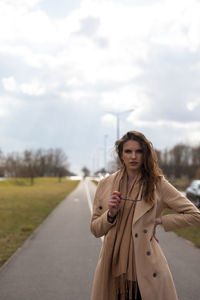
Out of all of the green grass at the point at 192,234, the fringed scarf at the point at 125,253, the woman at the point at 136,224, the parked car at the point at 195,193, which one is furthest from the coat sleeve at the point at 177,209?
the parked car at the point at 195,193

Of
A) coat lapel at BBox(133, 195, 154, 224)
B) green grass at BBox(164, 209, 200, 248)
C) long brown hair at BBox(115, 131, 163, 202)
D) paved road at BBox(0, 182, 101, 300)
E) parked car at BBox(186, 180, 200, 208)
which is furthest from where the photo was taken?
parked car at BBox(186, 180, 200, 208)

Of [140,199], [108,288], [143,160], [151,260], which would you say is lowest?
[108,288]

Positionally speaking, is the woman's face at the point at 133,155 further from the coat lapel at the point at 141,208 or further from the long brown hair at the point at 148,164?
the coat lapel at the point at 141,208

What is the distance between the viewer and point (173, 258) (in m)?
8.02

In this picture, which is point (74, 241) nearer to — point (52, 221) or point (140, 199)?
point (52, 221)

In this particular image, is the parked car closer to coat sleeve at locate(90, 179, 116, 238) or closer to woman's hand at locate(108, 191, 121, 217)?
coat sleeve at locate(90, 179, 116, 238)

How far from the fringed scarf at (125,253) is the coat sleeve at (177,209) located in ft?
0.72

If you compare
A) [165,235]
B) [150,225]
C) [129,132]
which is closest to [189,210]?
[150,225]

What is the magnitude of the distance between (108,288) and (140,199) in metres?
0.73

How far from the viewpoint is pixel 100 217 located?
2756 mm

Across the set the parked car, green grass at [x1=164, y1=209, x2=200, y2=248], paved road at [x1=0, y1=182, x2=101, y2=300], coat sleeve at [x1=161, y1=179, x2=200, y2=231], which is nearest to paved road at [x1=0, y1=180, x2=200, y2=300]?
paved road at [x1=0, y1=182, x2=101, y2=300]

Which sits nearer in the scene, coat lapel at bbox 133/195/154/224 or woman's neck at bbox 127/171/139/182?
coat lapel at bbox 133/195/154/224

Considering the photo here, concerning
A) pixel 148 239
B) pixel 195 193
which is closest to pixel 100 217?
pixel 148 239

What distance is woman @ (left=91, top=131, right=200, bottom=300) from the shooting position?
2.61 metres
